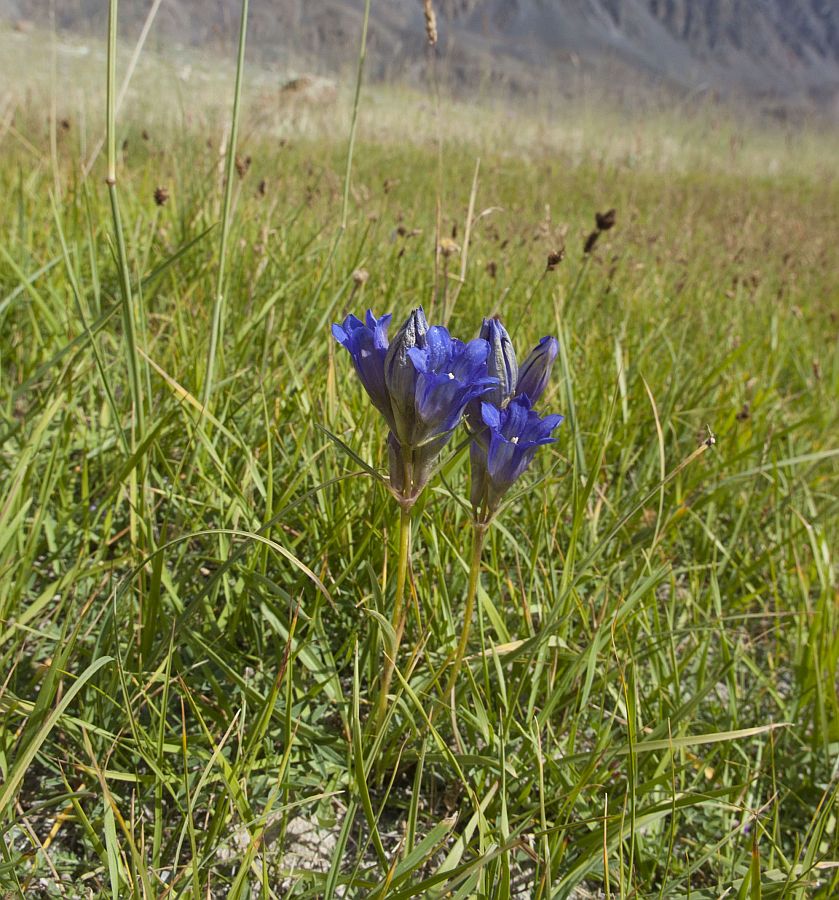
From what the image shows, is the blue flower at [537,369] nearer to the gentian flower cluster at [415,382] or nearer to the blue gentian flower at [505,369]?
the blue gentian flower at [505,369]

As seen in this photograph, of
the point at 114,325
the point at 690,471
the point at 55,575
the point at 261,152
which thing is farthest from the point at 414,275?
the point at 261,152

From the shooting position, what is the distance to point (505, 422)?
0.79 m

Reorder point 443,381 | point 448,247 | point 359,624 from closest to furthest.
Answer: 1. point 443,381
2. point 359,624
3. point 448,247

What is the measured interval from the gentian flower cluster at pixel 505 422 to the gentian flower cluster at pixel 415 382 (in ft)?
0.14

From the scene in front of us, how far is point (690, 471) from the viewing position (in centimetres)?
179

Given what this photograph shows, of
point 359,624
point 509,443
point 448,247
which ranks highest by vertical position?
point 448,247

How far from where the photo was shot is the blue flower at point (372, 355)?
77 cm

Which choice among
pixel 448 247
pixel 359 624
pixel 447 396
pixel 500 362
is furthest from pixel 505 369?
pixel 448 247

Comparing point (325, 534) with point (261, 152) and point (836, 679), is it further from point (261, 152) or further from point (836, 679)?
point (261, 152)

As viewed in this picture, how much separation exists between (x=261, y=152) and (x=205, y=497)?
4.63 metres

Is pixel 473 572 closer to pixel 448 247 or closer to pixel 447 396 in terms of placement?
pixel 447 396

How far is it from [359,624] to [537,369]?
0.54 metres

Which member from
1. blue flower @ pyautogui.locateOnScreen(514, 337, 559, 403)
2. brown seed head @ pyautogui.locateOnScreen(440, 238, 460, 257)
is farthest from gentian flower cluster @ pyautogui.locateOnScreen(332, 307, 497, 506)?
brown seed head @ pyautogui.locateOnScreen(440, 238, 460, 257)

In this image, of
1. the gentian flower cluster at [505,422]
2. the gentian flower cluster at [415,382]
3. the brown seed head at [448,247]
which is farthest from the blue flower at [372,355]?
the brown seed head at [448,247]
